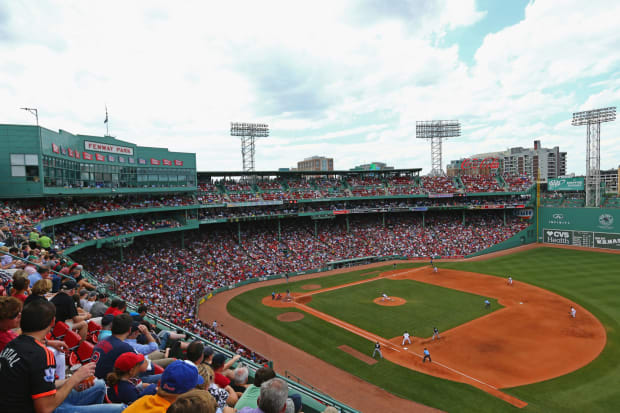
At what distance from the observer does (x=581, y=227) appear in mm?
51969

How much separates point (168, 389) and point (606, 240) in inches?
2489

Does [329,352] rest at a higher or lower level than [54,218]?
lower

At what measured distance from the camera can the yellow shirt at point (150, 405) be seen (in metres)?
3.28

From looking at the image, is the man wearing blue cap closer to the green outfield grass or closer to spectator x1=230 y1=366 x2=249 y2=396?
spectator x1=230 y1=366 x2=249 y2=396

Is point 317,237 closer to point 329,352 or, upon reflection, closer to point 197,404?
point 329,352

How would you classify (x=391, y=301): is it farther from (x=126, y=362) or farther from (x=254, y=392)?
(x=126, y=362)

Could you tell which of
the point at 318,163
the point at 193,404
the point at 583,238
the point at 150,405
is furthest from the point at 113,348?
the point at 318,163

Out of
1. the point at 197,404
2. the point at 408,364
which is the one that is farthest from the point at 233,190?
the point at 197,404

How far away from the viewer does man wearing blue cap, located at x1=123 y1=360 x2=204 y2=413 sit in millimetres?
3309

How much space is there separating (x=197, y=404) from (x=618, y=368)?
1001 inches

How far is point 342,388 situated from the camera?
18.6m

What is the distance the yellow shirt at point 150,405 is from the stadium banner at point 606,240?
6257cm

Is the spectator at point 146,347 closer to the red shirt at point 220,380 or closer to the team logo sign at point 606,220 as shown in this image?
the red shirt at point 220,380

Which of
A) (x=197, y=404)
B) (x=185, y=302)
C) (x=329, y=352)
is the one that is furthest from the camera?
(x=185, y=302)
